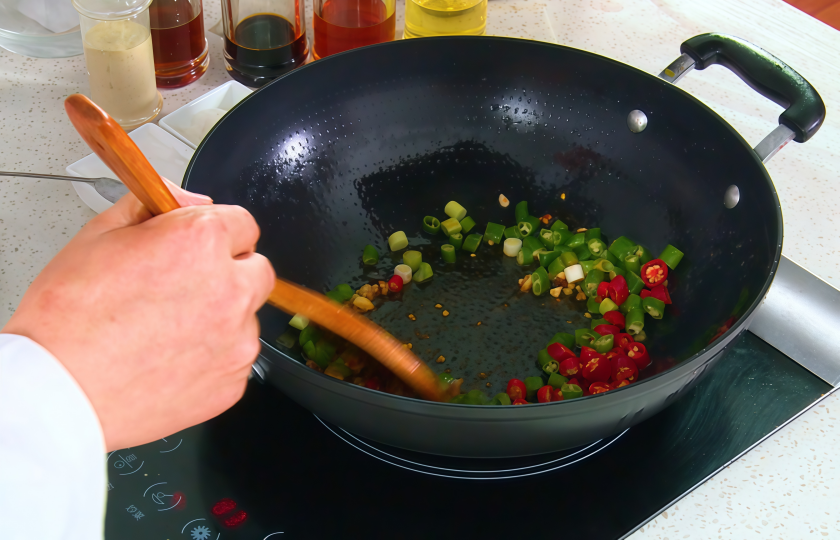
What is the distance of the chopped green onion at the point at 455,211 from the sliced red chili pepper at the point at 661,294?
280 mm

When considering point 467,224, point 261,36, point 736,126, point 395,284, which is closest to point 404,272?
point 395,284

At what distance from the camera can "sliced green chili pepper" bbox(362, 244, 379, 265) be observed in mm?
917

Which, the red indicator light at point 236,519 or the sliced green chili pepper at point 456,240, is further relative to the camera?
the sliced green chili pepper at point 456,240

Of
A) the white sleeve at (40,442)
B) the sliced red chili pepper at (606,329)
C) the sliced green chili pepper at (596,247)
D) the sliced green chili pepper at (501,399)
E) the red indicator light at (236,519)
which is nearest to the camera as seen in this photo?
the white sleeve at (40,442)

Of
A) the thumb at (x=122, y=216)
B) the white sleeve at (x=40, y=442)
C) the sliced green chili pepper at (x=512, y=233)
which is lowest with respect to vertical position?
the sliced green chili pepper at (x=512, y=233)

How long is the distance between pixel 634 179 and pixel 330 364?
497 mm

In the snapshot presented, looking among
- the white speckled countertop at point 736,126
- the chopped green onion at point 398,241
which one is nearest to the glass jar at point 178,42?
the white speckled countertop at point 736,126

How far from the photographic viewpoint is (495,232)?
3.11ft

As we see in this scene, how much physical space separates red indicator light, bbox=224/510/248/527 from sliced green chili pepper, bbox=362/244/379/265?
0.40 metres

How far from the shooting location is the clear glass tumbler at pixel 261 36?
1.02 metres

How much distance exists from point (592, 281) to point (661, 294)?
9 centimetres

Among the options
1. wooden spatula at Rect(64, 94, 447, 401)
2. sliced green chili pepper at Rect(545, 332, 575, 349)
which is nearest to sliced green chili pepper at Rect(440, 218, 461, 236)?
sliced green chili pepper at Rect(545, 332, 575, 349)

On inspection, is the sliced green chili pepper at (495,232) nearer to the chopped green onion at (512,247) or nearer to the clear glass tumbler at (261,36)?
the chopped green onion at (512,247)

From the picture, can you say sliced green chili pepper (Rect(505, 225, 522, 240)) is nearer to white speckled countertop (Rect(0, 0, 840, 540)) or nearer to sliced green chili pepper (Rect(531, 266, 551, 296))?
sliced green chili pepper (Rect(531, 266, 551, 296))
